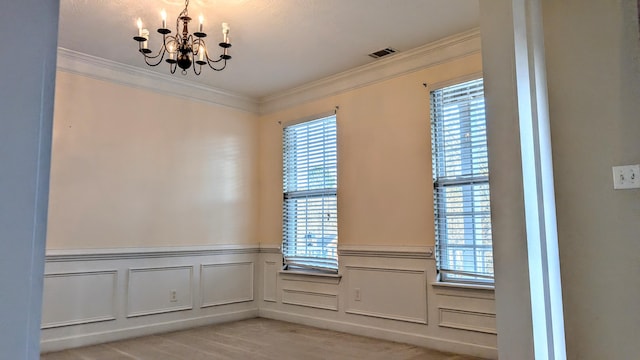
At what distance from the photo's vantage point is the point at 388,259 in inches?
165

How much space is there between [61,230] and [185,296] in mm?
1439

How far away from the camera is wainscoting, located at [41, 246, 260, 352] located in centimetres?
391

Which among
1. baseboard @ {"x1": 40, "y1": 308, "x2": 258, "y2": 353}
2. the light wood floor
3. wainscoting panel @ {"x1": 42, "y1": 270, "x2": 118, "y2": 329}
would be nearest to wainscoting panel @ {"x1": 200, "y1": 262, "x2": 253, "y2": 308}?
baseboard @ {"x1": 40, "y1": 308, "x2": 258, "y2": 353}

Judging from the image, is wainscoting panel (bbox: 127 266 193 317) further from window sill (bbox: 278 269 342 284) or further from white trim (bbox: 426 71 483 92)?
white trim (bbox: 426 71 483 92)

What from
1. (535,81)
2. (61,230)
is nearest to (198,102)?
(61,230)

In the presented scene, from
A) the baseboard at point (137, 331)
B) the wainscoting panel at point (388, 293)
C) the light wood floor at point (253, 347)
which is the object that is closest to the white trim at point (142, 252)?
the baseboard at point (137, 331)

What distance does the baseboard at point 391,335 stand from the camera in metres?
3.52

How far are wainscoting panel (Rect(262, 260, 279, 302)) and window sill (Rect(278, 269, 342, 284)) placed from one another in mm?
112

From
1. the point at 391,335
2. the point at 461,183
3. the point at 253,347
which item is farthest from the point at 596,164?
the point at 253,347

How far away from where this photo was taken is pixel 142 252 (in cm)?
446

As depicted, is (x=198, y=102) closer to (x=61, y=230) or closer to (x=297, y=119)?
(x=297, y=119)

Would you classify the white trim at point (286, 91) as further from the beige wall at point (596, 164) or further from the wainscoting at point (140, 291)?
the wainscoting at point (140, 291)

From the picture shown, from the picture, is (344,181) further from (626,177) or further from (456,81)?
(626,177)

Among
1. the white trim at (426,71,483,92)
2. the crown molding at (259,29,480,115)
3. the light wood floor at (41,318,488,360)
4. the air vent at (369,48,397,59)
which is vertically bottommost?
the light wood floor at (41,318,488,360)
